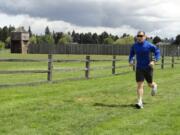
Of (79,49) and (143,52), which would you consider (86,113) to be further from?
(79,49)

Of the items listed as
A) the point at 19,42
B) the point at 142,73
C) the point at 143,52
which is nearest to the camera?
the point at 143,52

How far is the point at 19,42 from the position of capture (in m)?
107

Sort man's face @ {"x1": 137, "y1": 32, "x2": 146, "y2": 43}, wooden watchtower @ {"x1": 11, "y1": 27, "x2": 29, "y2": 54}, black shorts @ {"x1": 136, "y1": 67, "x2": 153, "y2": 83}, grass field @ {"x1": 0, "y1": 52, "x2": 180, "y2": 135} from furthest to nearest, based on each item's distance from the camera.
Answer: wooden watchtower @ {"x1": 11, "y1": 27, "x2": 29, "y2": 54} < black shorts @ {"x1": 136, "y1": 67, "x2": 153, "y2": 83} < man's face @ {"x1": 137, "y1": 32, "x2": 146, "y2": 43} < grass field @ {"x1": 0, "y1": 52, "x2": 180, "y2": 135}

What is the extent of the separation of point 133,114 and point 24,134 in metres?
3.18

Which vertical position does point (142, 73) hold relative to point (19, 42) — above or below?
below

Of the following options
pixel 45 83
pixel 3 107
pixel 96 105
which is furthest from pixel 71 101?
pixel 45 83

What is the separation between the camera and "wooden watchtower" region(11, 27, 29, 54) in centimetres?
10588

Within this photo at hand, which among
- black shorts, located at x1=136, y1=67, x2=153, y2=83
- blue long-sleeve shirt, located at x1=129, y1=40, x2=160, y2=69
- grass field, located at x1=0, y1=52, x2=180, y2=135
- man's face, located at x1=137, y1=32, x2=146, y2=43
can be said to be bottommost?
grass field, located at x1=0, y1=52, x2=180, y2=135

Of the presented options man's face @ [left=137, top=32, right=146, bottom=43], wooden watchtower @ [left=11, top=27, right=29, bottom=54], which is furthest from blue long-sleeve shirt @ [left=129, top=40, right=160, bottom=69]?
wooden watchtower @ [left=11, top=27, right=29, bottom=54]

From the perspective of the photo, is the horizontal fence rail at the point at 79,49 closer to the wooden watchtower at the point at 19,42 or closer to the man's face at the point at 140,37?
the wooden watchtower at the point at 19,42

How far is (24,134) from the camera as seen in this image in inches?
312

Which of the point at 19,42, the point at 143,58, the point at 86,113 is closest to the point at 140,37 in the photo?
the point at 143,58

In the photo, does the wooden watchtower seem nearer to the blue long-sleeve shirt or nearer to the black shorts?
the black shorts

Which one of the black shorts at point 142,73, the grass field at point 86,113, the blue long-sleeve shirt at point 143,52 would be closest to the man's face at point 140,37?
the blue long-sleeve shirt at point 143,52
